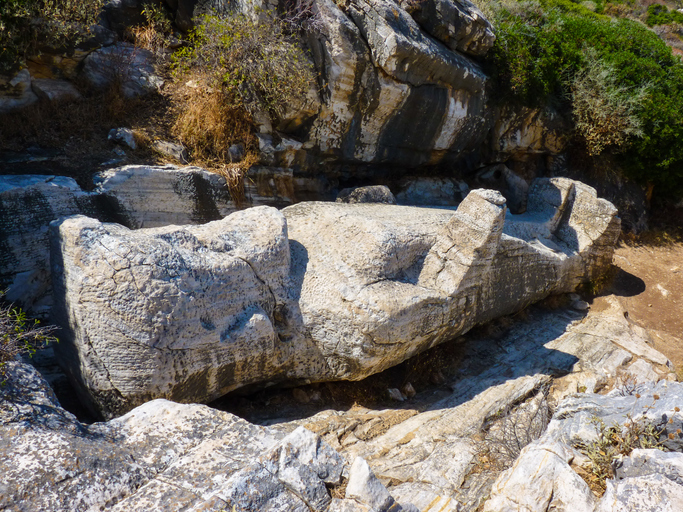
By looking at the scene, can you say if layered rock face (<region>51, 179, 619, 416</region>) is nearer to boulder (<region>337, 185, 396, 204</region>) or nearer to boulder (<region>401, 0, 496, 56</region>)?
boulder (<region>337, 185, 396, 204</region>)

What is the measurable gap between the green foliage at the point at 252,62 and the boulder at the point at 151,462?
430 centimetres

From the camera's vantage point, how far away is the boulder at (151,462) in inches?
114

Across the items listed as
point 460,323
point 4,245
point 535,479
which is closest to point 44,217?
point 4,245

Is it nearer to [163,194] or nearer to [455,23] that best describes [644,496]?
[163,194]

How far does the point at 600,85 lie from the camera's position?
9039mm

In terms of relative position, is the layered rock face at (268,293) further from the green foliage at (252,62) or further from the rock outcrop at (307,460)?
the green foliage at (252,62)

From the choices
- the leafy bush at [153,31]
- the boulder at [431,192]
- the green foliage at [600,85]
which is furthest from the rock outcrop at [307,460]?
the green foliage at [600,85]

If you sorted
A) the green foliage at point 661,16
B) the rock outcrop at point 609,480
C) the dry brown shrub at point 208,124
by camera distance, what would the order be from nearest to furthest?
1. the rock outcrop at point 609,480
2. the dry brown shrub at point 208,124
3. the green foliage at point 661,16

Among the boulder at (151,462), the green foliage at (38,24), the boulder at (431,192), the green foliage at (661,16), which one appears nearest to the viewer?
the boulder at (151,462)

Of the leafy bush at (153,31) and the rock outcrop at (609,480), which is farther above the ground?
the leafy bush at (153,31)

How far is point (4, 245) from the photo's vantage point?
16.0 feet

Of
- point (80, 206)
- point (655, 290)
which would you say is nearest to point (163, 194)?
point (80, 206)

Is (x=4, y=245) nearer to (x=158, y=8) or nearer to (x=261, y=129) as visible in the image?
(x=261, y=129)

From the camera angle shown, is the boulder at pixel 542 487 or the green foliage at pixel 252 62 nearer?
the boulder at pixel 542 487
